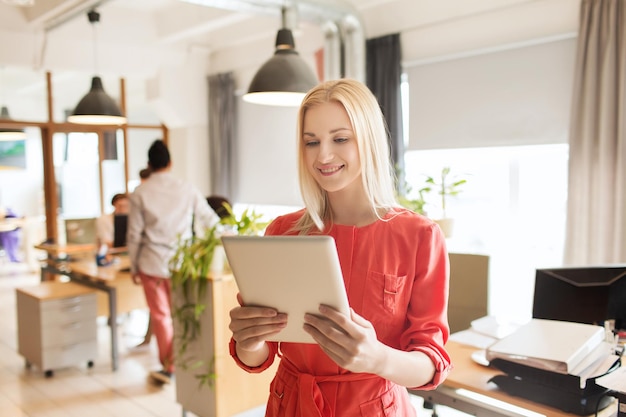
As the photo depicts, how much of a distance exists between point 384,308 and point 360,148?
14.2 inches

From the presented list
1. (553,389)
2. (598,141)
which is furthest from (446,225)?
(553,389)

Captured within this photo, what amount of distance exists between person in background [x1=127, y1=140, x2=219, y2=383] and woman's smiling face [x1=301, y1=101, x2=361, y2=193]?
3083 mm

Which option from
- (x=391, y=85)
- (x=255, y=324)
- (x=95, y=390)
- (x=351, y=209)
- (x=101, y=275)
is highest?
(x=391, y=85)

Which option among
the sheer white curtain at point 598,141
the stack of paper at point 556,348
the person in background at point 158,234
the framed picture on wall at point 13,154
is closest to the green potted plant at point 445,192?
the sheer white curtain at point 598,141

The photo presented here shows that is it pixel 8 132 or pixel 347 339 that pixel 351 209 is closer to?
pixel 347 339

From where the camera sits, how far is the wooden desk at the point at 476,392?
169 cm

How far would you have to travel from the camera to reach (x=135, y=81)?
7.59 metres

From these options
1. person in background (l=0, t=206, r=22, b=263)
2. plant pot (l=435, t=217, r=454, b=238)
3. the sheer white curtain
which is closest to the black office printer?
plant pot (l=435, t=217, r=454, b=238)

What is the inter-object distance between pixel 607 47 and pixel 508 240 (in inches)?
70.2

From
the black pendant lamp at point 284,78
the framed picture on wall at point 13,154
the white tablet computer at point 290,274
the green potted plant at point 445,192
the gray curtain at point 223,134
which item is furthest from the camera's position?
the framed picture on wall at point 13,154

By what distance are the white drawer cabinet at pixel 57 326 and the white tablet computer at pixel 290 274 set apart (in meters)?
3.75

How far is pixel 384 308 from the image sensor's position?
1.23 m

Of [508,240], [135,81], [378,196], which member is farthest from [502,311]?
[135,81]

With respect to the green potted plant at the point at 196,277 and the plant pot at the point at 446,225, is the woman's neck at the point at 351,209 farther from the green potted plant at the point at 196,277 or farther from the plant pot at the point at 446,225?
the plant pot at the point at 446,225
